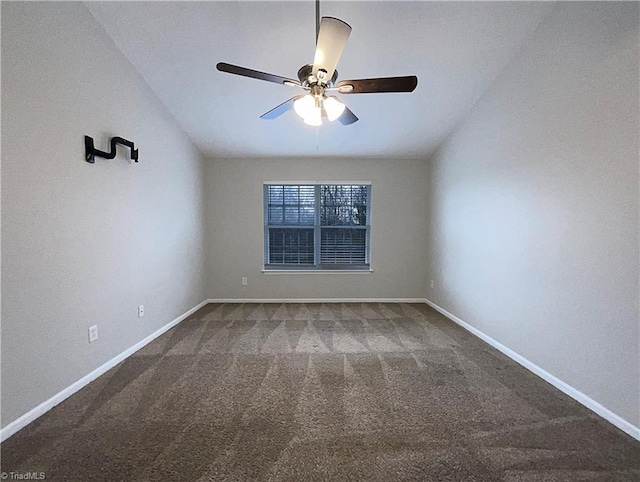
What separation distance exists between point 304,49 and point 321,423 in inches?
115

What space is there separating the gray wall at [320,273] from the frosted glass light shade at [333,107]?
2.71 m

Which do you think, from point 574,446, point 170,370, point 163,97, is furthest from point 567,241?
point 163,97

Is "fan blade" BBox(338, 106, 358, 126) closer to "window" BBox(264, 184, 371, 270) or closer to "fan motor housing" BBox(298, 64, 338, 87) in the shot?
"fan motor housing" BBox(298, 64, 338, 87)

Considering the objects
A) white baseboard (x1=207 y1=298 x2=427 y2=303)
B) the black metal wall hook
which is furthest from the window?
the black metal wall hook

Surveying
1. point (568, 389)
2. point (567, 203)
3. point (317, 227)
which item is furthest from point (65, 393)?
point (317, 227)

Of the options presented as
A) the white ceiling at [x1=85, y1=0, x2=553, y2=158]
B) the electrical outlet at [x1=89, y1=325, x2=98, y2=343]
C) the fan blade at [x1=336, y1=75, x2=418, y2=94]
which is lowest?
the electrical outlet at [x1=89, y1=325, x2=98, y2=343]

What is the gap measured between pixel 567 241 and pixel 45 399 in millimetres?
3625

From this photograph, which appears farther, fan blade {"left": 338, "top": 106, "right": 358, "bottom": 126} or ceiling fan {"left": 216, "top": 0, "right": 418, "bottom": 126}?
fan blade {"left": 338, "top": 106, "right": 358, "bottom": 126}

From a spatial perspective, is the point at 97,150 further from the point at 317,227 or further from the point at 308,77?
the point at 317,227

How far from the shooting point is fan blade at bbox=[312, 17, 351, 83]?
5.83 ft

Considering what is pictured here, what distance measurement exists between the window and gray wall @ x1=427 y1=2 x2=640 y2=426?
2.06 meters

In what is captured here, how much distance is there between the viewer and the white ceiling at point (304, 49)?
2.51m

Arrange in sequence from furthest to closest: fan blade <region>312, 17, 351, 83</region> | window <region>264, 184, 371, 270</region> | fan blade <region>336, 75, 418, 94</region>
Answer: window <region>264, 184, 371, 270</region>
fan blade <region>336, 75, 418, 94</region>
fan blade <region>312, 17, 351, 83</region>

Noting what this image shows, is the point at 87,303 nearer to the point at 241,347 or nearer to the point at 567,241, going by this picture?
the point at 241,347
